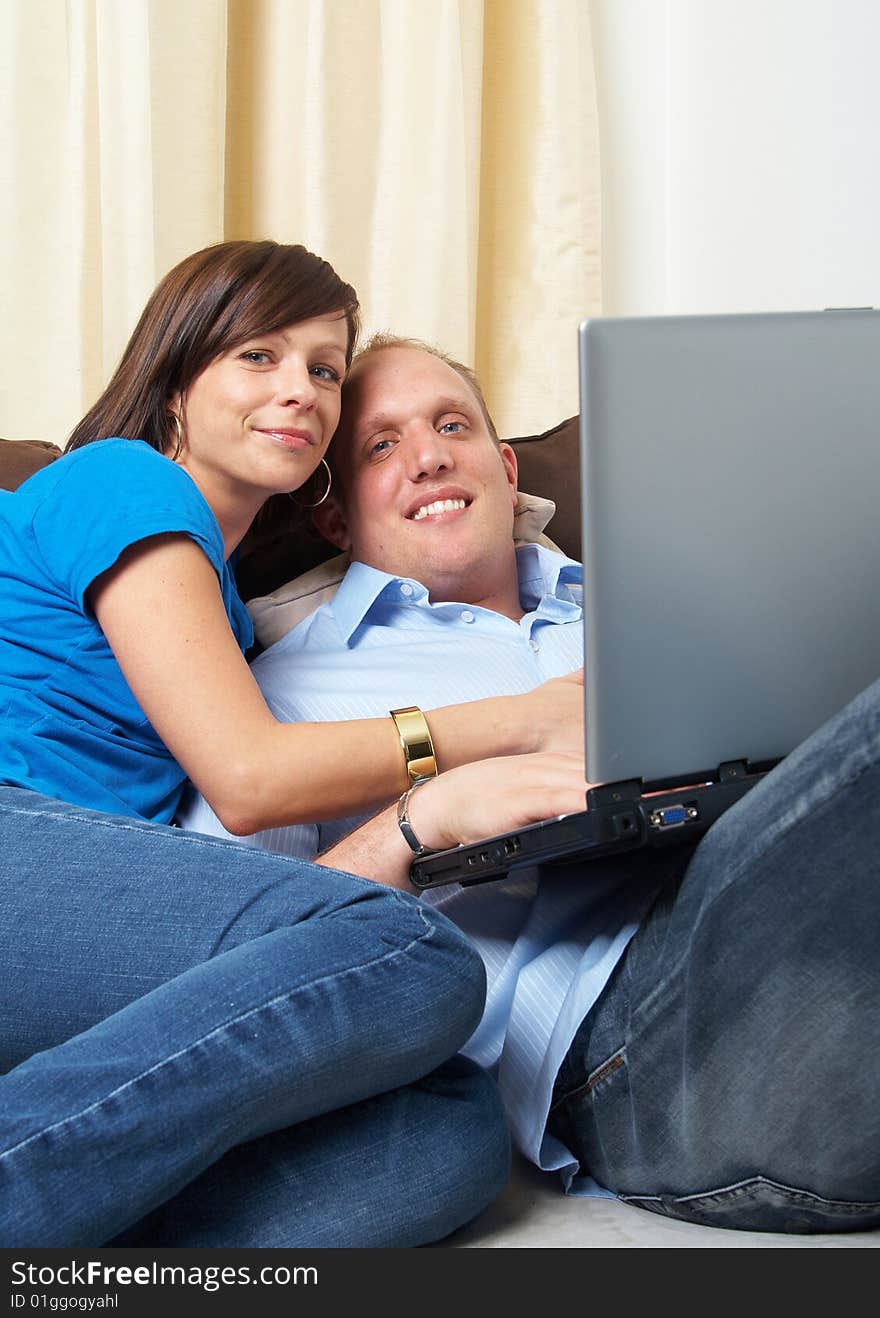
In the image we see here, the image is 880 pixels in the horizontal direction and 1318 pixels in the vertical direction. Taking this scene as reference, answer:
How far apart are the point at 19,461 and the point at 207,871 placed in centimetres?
70

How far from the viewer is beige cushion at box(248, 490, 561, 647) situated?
153cm

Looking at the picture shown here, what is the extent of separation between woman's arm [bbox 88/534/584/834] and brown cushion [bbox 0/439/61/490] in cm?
35

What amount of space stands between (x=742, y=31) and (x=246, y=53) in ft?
2.99

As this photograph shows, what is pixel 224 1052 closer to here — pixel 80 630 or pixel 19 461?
pixel 80 630

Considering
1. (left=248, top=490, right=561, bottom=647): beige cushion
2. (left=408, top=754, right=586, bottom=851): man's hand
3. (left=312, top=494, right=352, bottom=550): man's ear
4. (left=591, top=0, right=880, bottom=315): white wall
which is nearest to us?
(left=408, top=754, right=586, bottom=851): man's hand

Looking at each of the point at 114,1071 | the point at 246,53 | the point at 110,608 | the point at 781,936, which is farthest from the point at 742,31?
the point at 114,1071

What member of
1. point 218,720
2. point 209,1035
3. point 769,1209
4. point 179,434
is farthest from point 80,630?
point 769,1209

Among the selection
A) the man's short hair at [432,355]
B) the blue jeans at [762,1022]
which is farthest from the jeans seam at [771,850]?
the man's short hair at [432,355]

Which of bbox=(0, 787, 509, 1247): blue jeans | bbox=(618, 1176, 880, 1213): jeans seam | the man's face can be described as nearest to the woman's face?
the man's face

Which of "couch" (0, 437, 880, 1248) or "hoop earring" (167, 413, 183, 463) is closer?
"couch" (0, 437, 880, 1248)

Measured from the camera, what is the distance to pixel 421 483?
156 cm

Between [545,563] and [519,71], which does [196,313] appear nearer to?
[545,563]

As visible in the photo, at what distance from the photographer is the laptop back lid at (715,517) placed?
2.65ft

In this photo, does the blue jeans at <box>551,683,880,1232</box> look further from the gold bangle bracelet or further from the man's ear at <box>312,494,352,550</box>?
the man's ear at <box>312,494,352,550</box>
